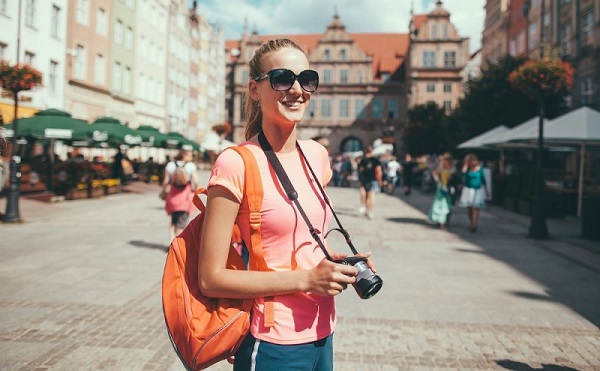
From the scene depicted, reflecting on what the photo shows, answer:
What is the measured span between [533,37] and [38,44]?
29.7 m

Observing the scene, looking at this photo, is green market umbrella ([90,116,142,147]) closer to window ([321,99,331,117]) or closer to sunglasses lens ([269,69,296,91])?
sunglasses lens ([269,69,296,91])

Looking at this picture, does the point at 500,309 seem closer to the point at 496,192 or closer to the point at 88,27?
the point at 496,192

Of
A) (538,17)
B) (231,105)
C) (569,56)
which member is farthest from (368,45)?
(569,56)

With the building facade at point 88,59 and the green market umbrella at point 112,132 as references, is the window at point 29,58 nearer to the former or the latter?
the building facade at point 88,59

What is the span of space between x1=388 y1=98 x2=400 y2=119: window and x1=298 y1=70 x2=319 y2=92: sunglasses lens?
5970 centimetres

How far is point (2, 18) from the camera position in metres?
20.8

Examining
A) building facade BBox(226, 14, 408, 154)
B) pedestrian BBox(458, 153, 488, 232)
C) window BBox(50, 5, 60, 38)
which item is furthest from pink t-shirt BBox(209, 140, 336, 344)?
building facade BBox(226, 14, 408, 154)

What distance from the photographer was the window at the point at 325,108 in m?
59.3

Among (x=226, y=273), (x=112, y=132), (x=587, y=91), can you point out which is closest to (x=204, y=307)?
(x=226, y=273)

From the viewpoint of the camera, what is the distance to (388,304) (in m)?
5.35

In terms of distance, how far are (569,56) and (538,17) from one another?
20.2ft

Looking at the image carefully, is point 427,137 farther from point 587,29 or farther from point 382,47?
point 382,47

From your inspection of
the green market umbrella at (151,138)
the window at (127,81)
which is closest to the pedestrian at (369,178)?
the green market umbrella at (151,138)

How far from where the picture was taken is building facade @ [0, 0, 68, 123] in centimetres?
2127
